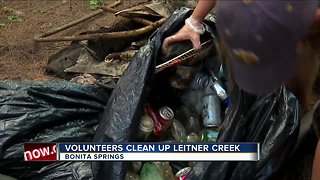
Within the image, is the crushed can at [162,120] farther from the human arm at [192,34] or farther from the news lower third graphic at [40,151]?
the news lower third graphic at [40,151]

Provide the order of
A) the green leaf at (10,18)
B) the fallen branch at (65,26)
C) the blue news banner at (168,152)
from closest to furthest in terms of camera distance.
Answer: the blue news banner at (168,152)
the fallen branch at (65,26)
the green leaf at (10,18)

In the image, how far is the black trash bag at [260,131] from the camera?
2.12 m

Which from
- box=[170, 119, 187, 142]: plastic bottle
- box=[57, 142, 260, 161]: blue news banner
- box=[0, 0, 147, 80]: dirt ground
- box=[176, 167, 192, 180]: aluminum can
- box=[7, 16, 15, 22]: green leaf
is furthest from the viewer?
box=[7, 16, 15, 22]: green leaf

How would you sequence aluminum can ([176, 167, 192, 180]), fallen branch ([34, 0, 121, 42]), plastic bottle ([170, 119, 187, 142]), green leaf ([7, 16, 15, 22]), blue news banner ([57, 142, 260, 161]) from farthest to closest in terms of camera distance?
green leaf ([7, 16, 15, 22]) → fallen branch ([34, 0, 121, 42]) → plastic bottle ([170, 119, 187, 142]) → aluminum can ([176, 167, 192, 180]) → blue news banner ([57, 142, 260, 161])

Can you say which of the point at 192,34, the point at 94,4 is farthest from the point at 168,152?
the point at 94,4

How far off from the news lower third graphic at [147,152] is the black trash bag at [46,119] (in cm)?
5

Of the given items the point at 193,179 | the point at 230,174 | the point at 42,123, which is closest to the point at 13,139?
the point at 42,123

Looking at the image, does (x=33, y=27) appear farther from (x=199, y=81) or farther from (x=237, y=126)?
(x=237, y=126)

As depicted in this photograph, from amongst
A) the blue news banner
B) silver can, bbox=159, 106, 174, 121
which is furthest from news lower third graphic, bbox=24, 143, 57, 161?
silver can, bbox=159, 106, 174, 121

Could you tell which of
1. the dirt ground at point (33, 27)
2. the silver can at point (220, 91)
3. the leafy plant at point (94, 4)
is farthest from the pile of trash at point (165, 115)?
the leafy plant at point (94, 4)

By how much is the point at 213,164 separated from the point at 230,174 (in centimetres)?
10

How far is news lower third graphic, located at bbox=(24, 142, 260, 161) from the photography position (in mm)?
2113

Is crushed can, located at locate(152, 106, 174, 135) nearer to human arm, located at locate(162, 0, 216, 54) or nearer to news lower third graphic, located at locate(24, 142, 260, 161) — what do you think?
news lower third graphic, located at locate(24, 142, 260, 161)

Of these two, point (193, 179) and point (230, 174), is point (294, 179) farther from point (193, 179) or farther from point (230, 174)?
point (193, 179)
